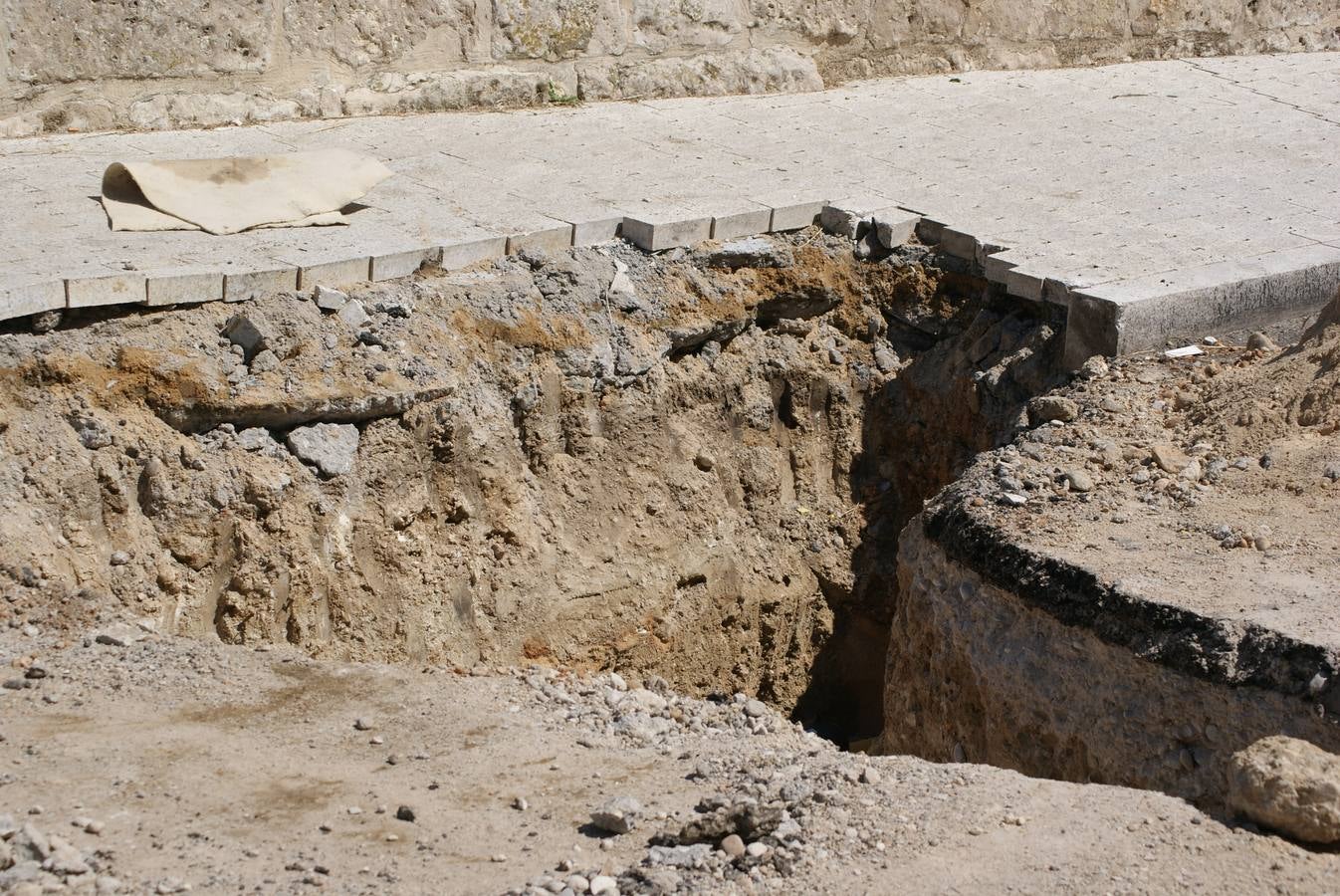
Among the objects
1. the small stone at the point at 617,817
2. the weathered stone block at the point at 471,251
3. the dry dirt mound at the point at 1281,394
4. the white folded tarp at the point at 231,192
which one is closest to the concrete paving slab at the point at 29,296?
the white folded tarp at the point at 231,192

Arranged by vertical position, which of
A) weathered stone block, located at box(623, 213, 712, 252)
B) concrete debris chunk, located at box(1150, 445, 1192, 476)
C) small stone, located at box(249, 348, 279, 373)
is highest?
weathered stone block, located at box(623, 213, 712, 252)

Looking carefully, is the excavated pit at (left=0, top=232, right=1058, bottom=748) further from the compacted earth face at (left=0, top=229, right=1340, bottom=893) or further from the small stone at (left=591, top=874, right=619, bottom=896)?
the small stone at (left=591, top=874, right=619, bottom=896)

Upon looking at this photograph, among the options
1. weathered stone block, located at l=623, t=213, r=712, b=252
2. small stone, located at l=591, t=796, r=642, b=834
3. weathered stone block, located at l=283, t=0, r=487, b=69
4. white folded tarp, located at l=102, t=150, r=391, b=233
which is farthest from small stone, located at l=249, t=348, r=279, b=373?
weathered stone block, located at l=283, t=0, r=487, b=69

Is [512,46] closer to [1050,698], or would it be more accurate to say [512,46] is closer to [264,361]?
[264,361]

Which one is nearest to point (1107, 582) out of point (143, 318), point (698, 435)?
point (698, 435)

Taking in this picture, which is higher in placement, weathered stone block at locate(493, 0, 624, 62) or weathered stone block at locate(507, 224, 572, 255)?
weathered stone block at locate(493, 0, 624, 62)

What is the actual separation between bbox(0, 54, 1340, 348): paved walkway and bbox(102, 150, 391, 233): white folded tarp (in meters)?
0.08

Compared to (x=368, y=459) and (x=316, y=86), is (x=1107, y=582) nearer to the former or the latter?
(x=368, y=459)

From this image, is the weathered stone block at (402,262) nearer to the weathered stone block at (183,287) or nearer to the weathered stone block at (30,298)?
the weathered stone block at (183,287)

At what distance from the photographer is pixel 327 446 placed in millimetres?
4211

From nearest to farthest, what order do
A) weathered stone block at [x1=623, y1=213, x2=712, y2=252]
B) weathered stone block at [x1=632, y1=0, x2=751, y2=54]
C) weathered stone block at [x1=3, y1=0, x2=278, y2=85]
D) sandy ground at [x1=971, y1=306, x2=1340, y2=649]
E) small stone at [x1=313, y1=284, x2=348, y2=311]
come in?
sandy ground at [x1=971, y1=306, x2=1340, y2=649], small stone at [x1=313, y1=284, x2=348, y2=311], weathered stone block at [x1=623, y1=213, x2=712, y2=252], weathered stone block at [x1=3, y1=0, x2=278, y2=85], weathered stone block at [x1=632, y1=0, x2=751, y2=54]

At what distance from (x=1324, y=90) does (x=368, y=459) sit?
5.57 m

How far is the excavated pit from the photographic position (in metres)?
3.88

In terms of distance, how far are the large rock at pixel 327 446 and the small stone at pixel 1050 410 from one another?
2139 millimetres
